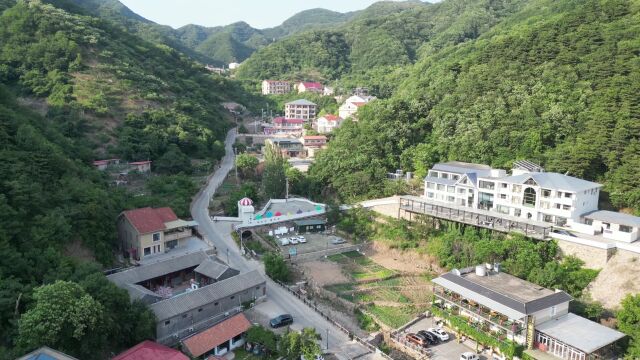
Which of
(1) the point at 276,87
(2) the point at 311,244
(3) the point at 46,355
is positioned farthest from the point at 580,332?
(1) the point at 276,87

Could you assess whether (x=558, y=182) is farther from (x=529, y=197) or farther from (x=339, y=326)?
(x=339, y=326)

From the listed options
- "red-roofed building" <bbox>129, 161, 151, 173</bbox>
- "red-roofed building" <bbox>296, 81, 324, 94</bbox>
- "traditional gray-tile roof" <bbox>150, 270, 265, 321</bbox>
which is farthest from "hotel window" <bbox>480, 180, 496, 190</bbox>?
"red-roofed building" <bbox>296, 81, 324, 94</bbox>

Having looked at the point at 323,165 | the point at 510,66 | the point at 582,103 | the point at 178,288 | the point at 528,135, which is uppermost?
the point at 510,66

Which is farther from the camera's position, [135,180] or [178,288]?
[135,180]

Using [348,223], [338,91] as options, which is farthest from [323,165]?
[338,91]

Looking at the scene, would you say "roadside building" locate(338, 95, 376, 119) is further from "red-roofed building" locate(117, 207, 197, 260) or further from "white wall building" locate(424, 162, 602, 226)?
"red-roofed building" locate(117, 207, 197, 260)

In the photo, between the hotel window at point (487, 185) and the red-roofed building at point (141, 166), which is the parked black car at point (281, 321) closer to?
the hotel window at point (487, 185)

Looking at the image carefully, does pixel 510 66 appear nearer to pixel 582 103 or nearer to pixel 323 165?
pixel 582 103
